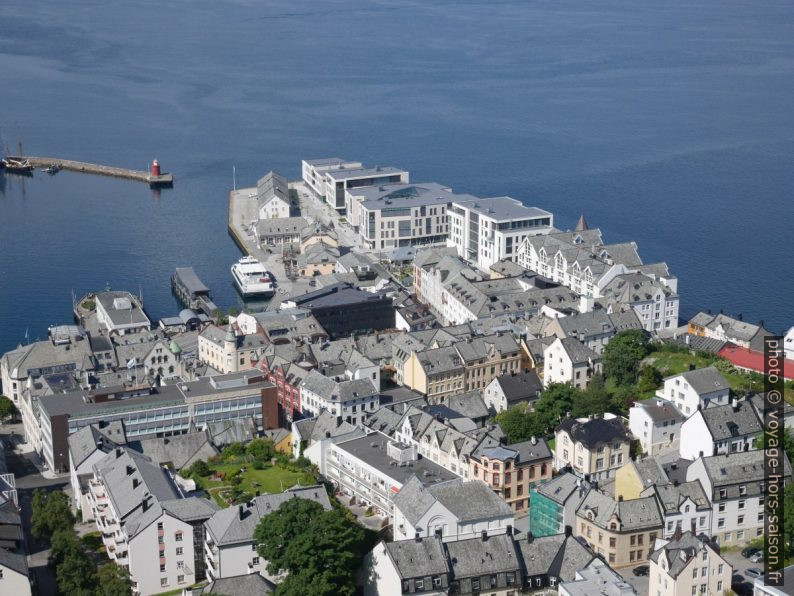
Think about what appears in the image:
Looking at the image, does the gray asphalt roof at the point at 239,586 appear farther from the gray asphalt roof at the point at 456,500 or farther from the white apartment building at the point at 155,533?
the gray asphalt roof at the point at 456,500

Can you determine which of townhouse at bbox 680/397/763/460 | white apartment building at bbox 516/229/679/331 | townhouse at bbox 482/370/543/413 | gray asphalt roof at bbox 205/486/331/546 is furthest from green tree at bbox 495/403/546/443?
white apartment building at bbox 516/229/679/331

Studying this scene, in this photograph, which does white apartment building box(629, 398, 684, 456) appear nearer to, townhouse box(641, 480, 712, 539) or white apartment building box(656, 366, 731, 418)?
white apartment building box(656, 366, 731, 418)

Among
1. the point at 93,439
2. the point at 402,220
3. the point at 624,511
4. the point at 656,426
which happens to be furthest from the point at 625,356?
the point at 402,220

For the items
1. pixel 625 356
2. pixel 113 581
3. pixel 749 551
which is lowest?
pixel 113 581

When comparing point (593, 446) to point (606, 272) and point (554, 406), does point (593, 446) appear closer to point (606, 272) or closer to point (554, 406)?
point (554, 406)

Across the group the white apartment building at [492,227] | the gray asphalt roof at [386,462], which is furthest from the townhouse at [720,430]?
the white apartment building at [492,227]
